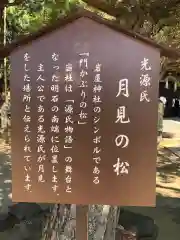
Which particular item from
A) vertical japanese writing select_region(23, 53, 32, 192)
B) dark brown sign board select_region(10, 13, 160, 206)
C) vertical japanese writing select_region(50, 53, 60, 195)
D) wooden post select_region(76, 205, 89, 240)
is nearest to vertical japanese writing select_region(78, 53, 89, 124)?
dark brown sign board select_region(10, 13, 160, 206)

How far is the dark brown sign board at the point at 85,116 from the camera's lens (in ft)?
7.95

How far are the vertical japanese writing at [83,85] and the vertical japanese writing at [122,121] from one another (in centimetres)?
20

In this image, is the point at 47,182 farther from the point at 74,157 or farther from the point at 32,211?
the point at 32,211

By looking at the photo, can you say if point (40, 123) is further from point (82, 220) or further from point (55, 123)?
point (82, 220)

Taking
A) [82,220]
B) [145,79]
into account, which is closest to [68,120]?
[145,79]

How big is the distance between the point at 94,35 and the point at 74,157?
0.76 metres

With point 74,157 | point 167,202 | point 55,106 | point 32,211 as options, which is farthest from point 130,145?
point 167,202

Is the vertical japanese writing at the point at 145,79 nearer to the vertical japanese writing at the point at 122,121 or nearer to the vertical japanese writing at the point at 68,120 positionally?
the vertical japanese writing at the point at 122,121

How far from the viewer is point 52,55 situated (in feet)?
8.09

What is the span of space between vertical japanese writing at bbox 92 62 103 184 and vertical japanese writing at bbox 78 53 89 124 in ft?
0.18

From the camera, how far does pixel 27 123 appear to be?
8.23 feet

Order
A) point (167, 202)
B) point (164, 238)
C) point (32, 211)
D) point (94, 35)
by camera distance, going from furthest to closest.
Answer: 1. point (167, 202)
2. point (32, 211)
3. point (164, 238)
4. point (94, 35)

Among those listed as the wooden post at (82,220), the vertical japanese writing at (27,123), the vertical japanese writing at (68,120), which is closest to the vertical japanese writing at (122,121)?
the vertical japanese writing at (68,120)

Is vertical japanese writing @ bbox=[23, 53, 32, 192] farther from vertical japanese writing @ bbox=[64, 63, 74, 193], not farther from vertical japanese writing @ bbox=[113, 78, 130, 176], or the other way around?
vertical japanese writing @ bbox=[113, 78, 130, 176]
